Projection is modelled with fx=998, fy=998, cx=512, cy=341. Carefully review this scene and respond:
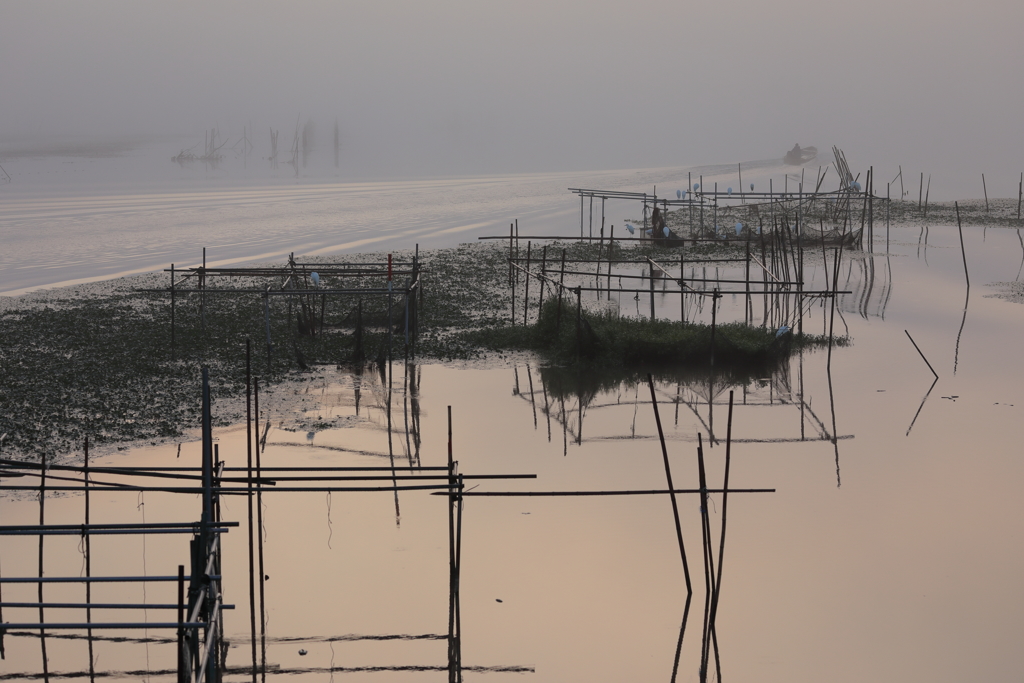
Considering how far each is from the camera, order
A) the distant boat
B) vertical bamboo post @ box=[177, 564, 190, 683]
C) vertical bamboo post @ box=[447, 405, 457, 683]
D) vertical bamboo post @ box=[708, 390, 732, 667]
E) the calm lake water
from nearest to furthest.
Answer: vertical bamboo post @ box=[177, 564, 190, 683]
vertical bamboo post @ box=[447, 405, 457, 683]
the calm lake water
vertical bamboo post @ box=[708, 390, 732, 667]
the distant boat

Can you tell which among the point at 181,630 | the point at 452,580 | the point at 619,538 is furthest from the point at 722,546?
the point at 181,630

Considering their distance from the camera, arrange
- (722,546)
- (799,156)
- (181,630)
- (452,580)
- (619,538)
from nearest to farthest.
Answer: (181,630) < (452,580) < (722,546) < (619,538) < (799,156)

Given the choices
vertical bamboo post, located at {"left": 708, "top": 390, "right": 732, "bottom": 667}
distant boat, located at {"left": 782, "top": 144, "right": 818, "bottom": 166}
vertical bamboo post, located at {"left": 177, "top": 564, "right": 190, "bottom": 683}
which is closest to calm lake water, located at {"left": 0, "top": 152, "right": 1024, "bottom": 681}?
vertical bamboo post, located at {"left": 708, "top": 390, "right": 732, "bottom": 667}

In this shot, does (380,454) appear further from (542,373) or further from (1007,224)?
(1007,224)

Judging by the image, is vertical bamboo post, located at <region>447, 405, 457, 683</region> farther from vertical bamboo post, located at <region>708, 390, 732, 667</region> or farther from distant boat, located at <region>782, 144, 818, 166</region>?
distant boat, located at <region>782, 144, 818, 166</region>

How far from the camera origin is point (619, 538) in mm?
11828

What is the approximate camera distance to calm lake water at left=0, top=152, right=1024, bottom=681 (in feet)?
30.7

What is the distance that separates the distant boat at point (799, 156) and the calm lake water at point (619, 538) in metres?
98.8

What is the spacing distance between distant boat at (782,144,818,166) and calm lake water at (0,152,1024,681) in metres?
98.8

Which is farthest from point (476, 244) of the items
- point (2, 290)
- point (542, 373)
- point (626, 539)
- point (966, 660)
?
point (966, 660)

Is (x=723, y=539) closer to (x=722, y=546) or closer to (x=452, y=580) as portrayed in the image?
(x=722, y=546)

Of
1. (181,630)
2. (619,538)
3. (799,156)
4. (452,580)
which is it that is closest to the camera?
(181,630)

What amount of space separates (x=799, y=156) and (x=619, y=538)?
109 meters

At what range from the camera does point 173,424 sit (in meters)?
14.9
